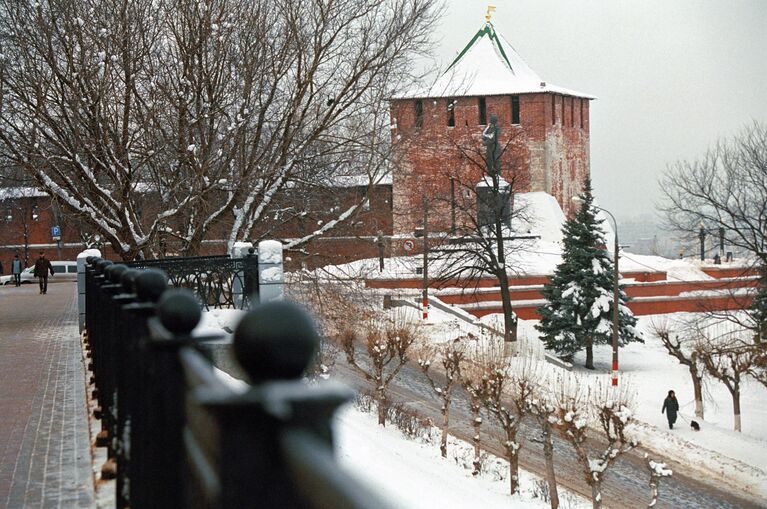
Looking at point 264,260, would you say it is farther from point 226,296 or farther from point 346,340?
point 346,340

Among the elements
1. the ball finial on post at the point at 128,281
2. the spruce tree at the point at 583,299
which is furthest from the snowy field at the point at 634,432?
the ball finial on post at the point at 128,281

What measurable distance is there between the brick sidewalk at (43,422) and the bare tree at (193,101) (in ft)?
Result: 13.0

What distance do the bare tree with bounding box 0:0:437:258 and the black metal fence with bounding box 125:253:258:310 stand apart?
3.56 m

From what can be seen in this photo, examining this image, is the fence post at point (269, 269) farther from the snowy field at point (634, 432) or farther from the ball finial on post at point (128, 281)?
the ball finial on post at point (128, 281)

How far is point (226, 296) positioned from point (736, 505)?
1091cm

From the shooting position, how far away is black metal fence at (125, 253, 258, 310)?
14828 millimetres

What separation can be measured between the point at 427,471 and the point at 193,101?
8.71m

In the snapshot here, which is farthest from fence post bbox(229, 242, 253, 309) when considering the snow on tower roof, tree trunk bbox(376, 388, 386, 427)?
the snow on tower roof

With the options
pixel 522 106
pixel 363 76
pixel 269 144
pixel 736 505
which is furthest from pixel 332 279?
pixel 522 106

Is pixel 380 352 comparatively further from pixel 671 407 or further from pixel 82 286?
pixel 82 286

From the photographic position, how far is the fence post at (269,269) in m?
14.8

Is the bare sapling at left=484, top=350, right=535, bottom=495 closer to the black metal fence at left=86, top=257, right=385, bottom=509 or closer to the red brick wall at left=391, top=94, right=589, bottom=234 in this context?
the black metal fence at left=86, top=257, right=385, bottom=509

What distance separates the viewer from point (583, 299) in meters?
33.7

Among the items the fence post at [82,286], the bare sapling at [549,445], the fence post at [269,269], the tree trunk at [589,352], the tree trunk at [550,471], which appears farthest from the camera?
the tree trunk at [589,352]
